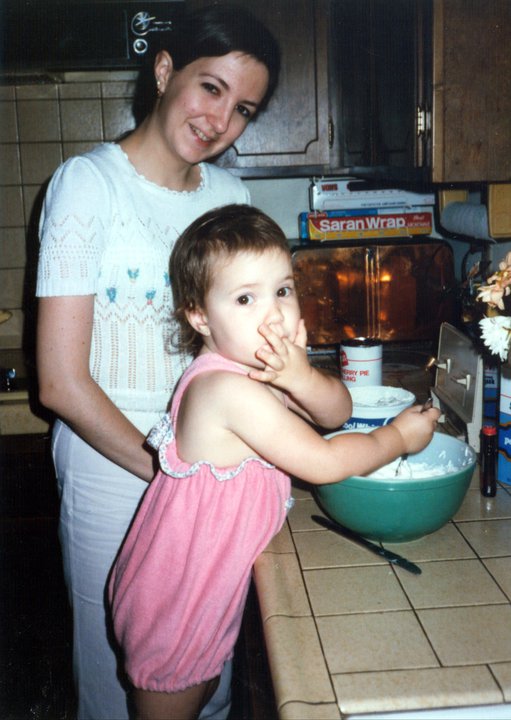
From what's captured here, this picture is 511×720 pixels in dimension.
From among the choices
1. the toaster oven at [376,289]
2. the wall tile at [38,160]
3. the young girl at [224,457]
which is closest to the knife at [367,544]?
the young girl at [224,457]

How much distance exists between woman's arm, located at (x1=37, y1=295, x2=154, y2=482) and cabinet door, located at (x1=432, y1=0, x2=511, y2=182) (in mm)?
711

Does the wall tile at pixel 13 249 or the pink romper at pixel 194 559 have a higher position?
the wall tile at pixel 13 249

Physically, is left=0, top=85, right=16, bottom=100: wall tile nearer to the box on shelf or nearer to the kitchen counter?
the box on shelf

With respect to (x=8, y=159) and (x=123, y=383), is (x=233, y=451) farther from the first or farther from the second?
(x=8, y=159)

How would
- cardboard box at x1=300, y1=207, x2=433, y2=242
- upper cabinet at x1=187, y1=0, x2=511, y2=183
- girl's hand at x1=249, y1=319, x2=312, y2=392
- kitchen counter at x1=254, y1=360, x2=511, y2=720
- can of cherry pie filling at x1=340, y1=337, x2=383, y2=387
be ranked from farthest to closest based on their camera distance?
1. cardboard box at x1=300, y1=207, x2=433, y2=242
2. can of cherry pie filling at x1=340, y1=337, x2=383, y2=387
3. upper cabinet at x1=187, y1=0, x2=511, y2=183
4. girl's hand at x1=249, y1=319, x2=312, y2=392
5. kitchen counter at x1=254, y1=360, x2=511, y2=720

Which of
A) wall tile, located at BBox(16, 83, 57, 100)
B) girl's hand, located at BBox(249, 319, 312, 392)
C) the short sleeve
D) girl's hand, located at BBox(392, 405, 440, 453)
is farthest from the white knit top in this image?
wall tile, located at BBox(16, 83, 57, 100)

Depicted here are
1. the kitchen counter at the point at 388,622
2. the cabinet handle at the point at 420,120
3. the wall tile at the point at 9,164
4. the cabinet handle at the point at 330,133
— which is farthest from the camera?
the wall tile at the point at 9,164

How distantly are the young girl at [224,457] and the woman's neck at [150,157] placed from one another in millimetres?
314

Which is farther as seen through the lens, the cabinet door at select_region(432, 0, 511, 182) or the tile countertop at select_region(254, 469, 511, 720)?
the cabinet door at select_region(432, 0, 511, 182)

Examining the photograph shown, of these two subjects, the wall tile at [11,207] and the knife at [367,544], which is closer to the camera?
the knife at [367,544]

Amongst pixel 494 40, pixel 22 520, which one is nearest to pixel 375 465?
pixel 494 40

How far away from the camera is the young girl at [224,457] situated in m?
0.90

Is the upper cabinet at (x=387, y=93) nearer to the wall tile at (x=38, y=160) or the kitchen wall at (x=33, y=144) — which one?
the kitchen wall at (x=33, y=144)

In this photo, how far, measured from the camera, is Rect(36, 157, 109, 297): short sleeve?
1.09m
